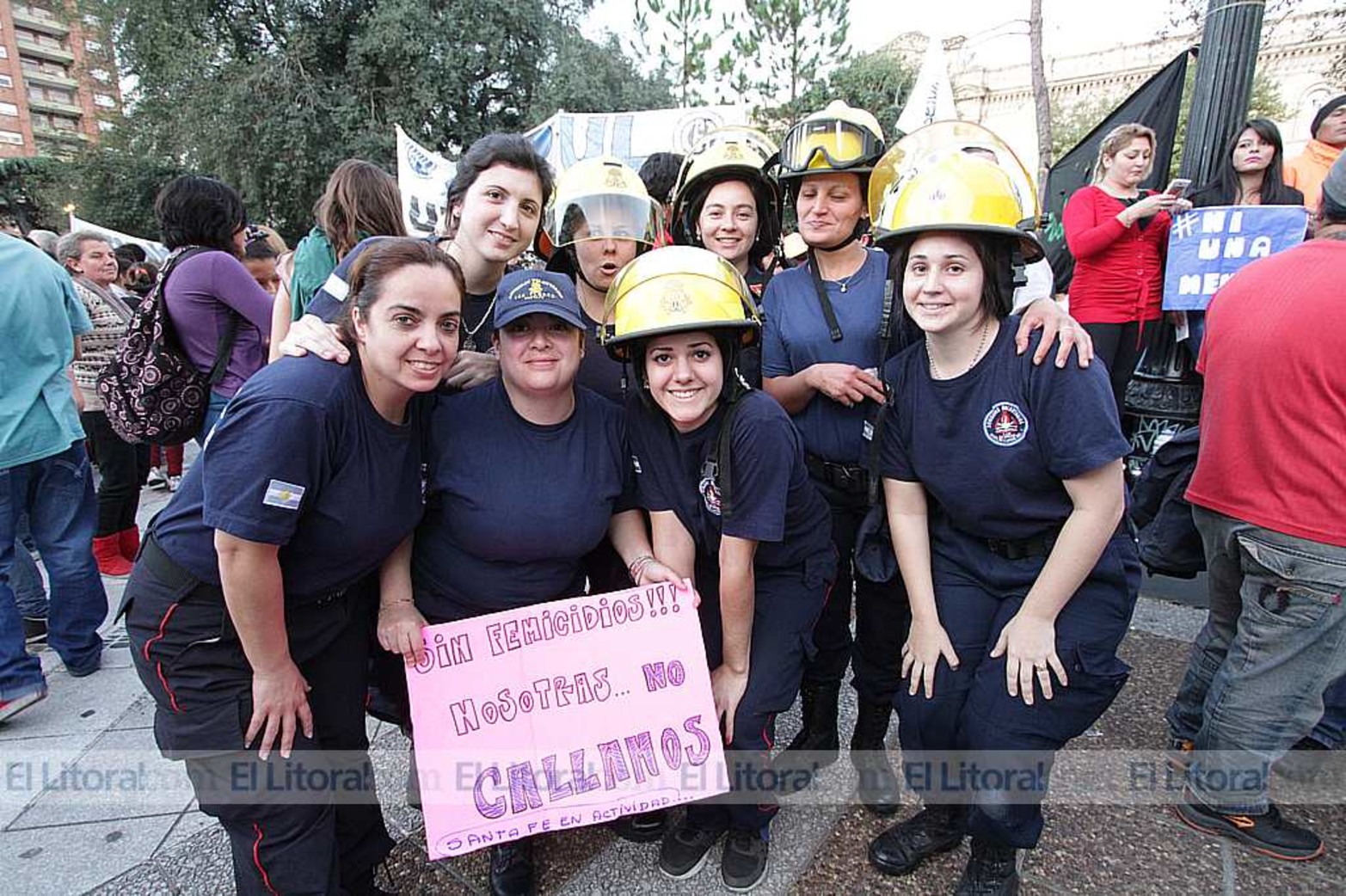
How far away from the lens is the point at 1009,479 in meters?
2.05

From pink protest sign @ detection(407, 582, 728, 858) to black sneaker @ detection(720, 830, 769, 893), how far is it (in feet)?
1.16

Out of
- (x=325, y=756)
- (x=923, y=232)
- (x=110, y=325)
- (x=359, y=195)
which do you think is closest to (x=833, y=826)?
(x=325, y=756)

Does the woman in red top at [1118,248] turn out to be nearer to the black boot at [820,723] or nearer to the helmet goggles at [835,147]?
the helmet goggles at [835,147]

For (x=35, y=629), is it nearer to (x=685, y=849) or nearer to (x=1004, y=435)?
(x=685, y=849)

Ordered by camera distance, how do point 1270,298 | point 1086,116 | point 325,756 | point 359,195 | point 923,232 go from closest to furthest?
point 923,232 < point 325,756 < point 1270,298 < point 359,195 < point 1086,116

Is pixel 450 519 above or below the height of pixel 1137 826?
above

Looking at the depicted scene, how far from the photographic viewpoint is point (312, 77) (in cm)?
1622

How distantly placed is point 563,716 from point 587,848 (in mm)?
697

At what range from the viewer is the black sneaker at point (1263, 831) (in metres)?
2.41

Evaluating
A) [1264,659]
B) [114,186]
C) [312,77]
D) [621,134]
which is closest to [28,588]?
[1264,659]

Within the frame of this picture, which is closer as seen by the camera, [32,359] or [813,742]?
[813,742]

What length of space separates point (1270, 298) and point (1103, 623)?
1288mm

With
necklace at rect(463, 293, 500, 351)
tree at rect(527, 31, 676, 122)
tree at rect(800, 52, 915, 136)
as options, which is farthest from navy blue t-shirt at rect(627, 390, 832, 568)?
tree at rect(800, 52, 915, 136)

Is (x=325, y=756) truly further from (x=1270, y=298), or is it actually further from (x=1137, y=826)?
(x=1270, y=298)
